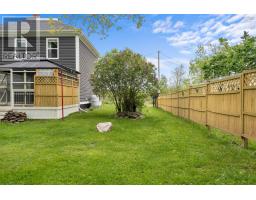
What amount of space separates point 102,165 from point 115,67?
7675 mm

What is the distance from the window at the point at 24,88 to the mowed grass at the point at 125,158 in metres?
4.05

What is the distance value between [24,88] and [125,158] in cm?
802

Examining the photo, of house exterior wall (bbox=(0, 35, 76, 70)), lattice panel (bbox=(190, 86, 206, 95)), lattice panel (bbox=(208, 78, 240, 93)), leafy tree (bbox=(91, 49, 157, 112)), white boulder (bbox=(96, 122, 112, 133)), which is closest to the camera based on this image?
lattice panel (bbox=(208, 78, 240, 93))

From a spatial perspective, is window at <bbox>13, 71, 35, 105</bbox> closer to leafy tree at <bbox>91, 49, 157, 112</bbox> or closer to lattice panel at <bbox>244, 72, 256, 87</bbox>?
leafy tree at <bbox>91, 49, 157, 112</bbox>

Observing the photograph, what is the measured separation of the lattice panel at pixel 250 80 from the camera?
17.2 ft

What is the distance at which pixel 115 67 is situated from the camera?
11805 mm

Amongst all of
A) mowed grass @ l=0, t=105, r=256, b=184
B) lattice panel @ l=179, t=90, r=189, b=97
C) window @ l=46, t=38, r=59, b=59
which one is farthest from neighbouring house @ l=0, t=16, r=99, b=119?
lattice panel @ l=179, t=90, r=189, b=97

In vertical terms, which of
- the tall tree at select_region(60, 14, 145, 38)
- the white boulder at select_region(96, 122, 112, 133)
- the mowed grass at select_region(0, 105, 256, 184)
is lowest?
the mowed grass at select_region(0, 105, 256, 184)

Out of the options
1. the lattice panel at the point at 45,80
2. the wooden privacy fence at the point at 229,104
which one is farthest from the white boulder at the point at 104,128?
the lattice panel at the point at 45,80

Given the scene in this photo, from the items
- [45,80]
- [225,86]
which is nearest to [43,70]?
[45,80]

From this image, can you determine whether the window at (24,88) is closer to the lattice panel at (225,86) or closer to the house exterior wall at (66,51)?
the house exterior wall at (66,51)

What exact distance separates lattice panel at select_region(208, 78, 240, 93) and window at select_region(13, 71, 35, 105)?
7.02m

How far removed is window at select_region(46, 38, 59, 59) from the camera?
15.5 meters
